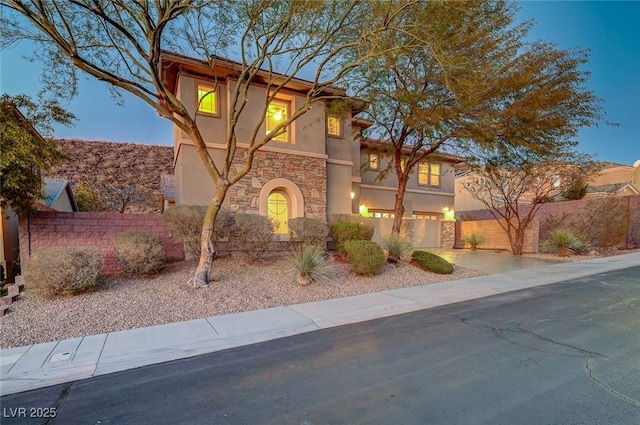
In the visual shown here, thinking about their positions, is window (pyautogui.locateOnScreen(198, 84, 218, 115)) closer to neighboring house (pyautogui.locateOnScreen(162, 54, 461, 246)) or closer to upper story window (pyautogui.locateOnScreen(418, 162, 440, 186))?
neighboring house (pyautogui.locateOnScreen(162, 54, 461, 246))

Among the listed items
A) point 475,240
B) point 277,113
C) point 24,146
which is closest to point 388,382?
point 24,146

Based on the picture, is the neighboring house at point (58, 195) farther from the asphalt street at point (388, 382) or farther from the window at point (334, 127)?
the window at point (334, 127)

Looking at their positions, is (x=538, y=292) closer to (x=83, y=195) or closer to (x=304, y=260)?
(x=304, y=260)

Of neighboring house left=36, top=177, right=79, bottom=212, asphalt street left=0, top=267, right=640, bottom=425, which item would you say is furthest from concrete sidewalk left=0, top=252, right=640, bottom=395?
neighboring house left=36, top=177, right=79, bottom=212

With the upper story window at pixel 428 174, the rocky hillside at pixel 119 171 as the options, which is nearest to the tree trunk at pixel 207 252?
the rocky hillside at pixel 119 171

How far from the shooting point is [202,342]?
4.99m

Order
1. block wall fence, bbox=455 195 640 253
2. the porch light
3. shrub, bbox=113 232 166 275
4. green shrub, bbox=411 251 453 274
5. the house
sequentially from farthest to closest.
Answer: the porch light < block wall fence, bbox=455 195 640 253 < green shrub, bbox=411 251 453 274 < shrub, bbox=113 232 166 275 < the house

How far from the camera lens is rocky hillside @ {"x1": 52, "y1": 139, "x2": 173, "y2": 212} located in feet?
70.1

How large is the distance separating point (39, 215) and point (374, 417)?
993 cm

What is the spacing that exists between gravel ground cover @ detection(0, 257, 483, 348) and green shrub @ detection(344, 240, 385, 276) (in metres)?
0.24

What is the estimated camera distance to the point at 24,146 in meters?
7.28

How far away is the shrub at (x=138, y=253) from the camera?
8.22m

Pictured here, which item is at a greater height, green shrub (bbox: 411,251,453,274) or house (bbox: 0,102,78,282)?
house (bbox: 0,102,78,282)

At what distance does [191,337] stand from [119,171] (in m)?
24.8
